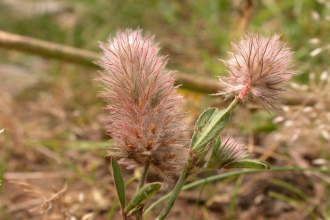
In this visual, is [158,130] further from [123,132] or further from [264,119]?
[264,119]

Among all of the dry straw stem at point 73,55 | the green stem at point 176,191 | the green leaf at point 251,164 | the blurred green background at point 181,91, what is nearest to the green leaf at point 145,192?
the green stem at point 176,191

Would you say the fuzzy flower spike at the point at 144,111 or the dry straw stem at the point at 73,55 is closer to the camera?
the fuzzy flower spike at the point at 144,111

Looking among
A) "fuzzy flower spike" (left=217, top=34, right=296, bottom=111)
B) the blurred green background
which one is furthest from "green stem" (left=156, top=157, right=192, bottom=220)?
the blurred green background

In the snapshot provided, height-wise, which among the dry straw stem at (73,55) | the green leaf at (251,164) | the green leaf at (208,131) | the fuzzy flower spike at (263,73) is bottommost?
the green leaf at (251,164)

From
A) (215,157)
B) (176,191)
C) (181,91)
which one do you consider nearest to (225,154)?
(215,157)

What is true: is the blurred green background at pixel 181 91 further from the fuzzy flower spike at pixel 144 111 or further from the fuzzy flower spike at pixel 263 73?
the fuzzy flower spike at pixel 144 111

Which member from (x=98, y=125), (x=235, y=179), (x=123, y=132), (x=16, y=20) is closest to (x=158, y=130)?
(x=123, y=132)

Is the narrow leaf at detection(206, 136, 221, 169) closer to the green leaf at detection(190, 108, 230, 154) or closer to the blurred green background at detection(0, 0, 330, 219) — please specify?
the green leaf at detection(190, 108, 230, 154)

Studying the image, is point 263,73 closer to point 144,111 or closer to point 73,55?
point 144,111
